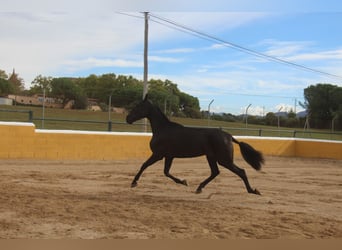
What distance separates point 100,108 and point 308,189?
1443cm

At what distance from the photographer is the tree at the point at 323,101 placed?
31562mm

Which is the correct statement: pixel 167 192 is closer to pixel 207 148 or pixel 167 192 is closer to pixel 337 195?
pixel 207 148

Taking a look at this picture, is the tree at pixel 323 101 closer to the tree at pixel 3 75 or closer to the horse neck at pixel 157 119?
the tree at pixel 3 75

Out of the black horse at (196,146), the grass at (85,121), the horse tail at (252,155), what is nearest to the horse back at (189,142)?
the black horse at (196,146)

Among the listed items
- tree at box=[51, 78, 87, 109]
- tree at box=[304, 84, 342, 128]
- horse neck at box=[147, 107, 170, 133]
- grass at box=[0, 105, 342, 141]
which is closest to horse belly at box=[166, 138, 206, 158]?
horse neck at box=[147, 107, 170, 133]

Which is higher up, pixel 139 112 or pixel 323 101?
pixel 323 101

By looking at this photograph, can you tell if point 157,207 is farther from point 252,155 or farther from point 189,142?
point 252,155

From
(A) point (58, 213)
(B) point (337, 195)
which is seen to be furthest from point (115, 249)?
(B) point (337, 195)

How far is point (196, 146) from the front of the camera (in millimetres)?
8008

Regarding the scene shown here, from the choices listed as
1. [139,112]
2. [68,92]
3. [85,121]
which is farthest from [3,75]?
[139,112]

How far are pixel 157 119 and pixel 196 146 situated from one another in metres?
0.98

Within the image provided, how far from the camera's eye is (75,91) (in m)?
25.1

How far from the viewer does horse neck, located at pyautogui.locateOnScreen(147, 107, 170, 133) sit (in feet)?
27.6

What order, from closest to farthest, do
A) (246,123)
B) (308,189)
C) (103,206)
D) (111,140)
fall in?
(103,206) < (308,189) < (111,140) < (246,123)
